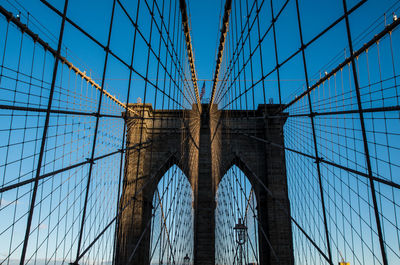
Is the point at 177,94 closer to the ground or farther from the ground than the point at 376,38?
farther from the ground

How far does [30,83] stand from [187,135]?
309 inches

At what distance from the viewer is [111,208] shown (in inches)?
367

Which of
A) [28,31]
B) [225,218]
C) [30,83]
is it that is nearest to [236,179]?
[225,218]

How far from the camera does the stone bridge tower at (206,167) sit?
1205 cm

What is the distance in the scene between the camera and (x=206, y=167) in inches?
542

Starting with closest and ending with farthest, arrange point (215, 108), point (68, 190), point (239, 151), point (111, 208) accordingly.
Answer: point (68, 190), point (111, 208), point (239, 151), point (215, 108)

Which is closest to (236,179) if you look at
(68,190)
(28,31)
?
(68,190)

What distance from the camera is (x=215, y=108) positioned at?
50.1 feet

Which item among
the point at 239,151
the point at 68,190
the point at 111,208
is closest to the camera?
the point at 68,190

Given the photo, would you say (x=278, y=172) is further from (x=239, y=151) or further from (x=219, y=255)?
(x=219, y=255)

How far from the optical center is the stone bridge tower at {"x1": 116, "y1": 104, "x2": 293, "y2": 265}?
12.1 m

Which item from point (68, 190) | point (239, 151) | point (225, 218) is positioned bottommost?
point (225, 218)

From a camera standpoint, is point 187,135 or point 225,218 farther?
point 225,218

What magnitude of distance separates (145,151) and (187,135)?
241cm
